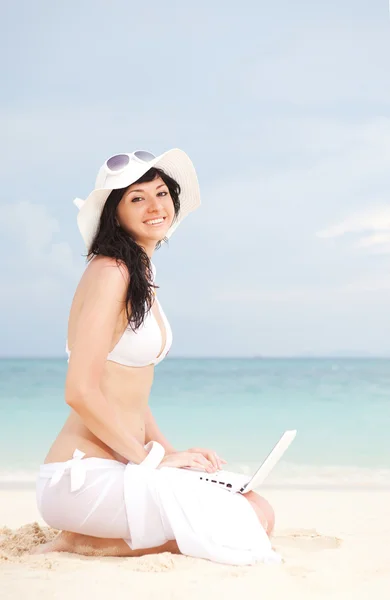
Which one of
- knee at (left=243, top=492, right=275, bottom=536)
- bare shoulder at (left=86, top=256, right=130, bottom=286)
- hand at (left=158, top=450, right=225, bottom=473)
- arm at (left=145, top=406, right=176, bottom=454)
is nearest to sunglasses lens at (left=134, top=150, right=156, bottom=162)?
bare shoulder at (left=86, top=256, right=130, bottom=286)

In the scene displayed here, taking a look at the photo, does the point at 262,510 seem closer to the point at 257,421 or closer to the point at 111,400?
the point at 111,400

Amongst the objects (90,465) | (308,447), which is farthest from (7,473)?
(90,465)

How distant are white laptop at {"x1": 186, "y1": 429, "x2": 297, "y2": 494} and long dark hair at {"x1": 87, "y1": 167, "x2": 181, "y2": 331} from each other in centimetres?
61

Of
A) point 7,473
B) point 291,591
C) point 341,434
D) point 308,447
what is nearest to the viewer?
point 291,591

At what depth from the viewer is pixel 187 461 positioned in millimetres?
3090

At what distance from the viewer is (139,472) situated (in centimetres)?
295

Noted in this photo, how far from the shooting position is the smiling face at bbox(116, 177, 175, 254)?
3.28 meters

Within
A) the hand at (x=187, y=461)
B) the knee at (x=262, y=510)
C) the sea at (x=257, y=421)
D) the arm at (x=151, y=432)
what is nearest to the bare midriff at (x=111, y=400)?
the hand at (x=187, y=461)

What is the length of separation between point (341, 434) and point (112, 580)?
359 inches

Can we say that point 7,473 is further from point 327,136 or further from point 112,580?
point 327,136

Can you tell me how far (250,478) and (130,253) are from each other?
97cm

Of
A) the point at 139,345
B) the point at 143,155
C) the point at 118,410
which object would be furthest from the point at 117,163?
the point at 118,410

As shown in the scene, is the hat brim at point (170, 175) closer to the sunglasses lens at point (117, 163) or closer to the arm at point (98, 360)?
the sunglasses lens at point (117, 163)

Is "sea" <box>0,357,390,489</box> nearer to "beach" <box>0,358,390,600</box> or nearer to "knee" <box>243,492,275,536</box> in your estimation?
"beach" <box>0,358,390,600</box>
